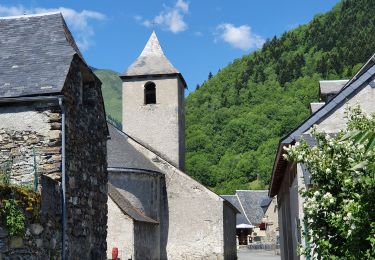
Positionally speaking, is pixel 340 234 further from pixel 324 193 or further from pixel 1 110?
pixel 1 110

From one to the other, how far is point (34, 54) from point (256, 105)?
94601mm

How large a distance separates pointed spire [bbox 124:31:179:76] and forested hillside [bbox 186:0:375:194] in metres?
58.6

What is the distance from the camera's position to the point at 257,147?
10306 cm

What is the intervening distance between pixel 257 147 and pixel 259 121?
5082 millimetres

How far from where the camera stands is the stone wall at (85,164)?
35.7 feet

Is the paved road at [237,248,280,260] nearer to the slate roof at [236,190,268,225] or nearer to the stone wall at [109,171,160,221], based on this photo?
the stone wall at [109,171,160,221]

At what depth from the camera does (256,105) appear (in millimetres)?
104875

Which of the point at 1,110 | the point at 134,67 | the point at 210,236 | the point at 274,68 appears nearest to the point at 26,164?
the point at 1,110

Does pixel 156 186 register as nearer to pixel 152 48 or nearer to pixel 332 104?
pixel 152 48

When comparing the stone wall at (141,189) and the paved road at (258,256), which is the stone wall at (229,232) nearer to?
the paved road at (258,256)

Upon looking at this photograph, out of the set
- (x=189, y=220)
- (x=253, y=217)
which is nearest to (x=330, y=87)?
(x=189, y=220)

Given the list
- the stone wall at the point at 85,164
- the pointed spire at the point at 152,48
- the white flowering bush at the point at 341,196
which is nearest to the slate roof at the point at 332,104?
the white flowering bush at the point at 341,196

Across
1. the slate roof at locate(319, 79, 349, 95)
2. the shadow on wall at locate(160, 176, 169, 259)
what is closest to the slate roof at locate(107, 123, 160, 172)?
the shadow on wall at locate(160, 176, 169, 259)

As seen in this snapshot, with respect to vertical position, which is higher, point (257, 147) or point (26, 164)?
point (257, 147)
